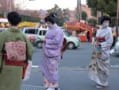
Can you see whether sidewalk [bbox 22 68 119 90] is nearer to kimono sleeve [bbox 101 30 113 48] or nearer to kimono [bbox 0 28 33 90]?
kimono sleeve [bbox 101 30 113 48]

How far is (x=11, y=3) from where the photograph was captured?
80.0 meters

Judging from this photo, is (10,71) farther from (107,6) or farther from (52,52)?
(107,6)

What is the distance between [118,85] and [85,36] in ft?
131

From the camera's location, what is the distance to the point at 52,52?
34.4ft

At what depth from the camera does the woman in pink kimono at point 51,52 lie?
411 inches

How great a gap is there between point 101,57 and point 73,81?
50.2 inches

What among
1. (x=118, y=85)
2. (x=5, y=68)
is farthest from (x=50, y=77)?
(x=5, y=68)

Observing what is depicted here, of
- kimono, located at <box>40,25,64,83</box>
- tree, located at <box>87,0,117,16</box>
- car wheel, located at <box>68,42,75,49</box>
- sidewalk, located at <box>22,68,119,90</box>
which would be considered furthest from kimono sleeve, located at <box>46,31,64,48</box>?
tree, located at <box>87,0,117,16</box>

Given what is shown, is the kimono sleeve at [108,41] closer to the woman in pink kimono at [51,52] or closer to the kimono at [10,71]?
the woman in pink kimono at [51,52]

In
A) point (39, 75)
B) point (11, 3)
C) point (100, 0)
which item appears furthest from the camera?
point (11, 3)

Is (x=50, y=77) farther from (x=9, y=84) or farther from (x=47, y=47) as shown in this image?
(x=9, y=84)

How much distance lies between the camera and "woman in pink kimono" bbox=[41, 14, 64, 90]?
10.4m

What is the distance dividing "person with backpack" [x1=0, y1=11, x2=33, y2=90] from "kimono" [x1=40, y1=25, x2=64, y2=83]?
11.5 feet

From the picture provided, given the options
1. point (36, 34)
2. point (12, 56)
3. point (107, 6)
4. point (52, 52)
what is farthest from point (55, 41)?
point (107, 6)
